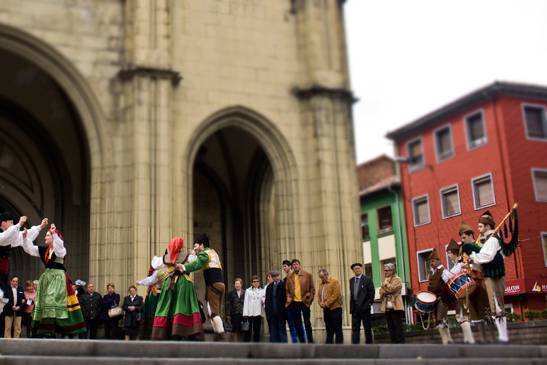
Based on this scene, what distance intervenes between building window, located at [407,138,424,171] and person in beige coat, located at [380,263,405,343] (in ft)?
88.3

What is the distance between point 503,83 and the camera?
3453 centimetres

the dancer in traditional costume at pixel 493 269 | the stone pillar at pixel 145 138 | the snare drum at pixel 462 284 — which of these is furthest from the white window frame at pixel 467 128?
the dancer in traditional costume at pixel 493 269

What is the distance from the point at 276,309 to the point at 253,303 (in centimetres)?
162

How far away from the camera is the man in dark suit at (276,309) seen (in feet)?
44.9

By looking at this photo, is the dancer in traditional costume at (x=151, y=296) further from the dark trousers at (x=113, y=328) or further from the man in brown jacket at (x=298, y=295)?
the dark trousers at (x=113, y=328)

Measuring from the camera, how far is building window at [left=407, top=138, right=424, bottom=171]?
40094 millimetres

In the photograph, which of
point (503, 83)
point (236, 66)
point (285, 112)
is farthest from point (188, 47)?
point (503, 83)

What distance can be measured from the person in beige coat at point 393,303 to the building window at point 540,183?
2198 cm

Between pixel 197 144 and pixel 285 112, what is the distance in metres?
2.65

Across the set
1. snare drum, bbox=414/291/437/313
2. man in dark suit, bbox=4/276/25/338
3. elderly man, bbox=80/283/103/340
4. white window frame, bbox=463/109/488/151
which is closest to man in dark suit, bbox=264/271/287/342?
snare drum, bbox=414/291/437/313

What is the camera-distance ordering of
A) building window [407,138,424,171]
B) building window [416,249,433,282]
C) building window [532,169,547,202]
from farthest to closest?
1. building window [407,138,424,171]
2. building window [416,249,433,282]
3. building window [532,169,547,202]

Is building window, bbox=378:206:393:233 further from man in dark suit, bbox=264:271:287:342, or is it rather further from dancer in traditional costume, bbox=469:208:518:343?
dancer in traditional costume, bbox=469:208:518:343

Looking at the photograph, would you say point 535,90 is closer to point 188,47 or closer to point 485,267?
point 188,47

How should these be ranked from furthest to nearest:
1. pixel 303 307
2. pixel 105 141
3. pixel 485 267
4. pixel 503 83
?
pixel 503 83 → pixel 105 141 → pixel 303 307 → pixel 485 267
